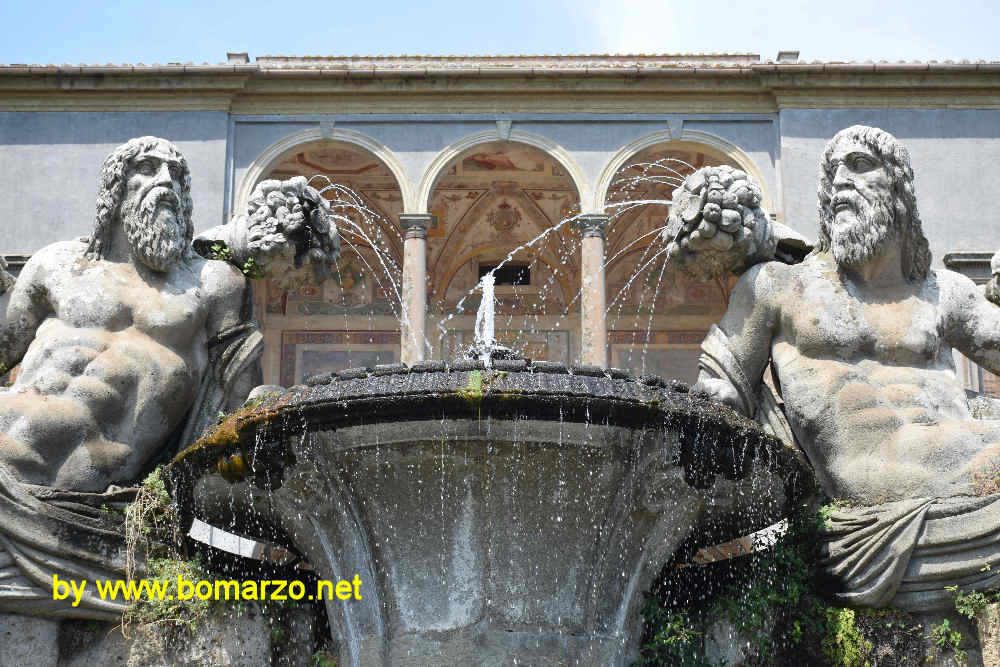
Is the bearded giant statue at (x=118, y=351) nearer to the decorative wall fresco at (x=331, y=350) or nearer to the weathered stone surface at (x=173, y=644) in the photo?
the weathered stone surface at (x=173, y=644)

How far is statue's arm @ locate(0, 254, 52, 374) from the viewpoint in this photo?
6184 millimetres

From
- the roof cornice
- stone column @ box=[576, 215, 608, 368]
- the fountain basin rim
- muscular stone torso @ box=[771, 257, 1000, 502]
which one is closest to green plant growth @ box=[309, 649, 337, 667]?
the fountain basin rim

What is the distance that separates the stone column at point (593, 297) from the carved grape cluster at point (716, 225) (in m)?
13.3

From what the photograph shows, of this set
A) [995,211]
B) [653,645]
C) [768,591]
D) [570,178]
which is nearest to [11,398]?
[653,645]

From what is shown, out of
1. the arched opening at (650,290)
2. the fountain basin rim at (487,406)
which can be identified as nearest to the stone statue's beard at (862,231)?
the fountain basin rim at (487,406)

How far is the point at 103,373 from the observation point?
5.73 m

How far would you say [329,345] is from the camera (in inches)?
920

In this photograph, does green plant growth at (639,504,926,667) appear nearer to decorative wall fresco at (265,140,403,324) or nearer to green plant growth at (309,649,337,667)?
green plant growth at (309,649,337,667)

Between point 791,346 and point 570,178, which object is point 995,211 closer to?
point 570,178

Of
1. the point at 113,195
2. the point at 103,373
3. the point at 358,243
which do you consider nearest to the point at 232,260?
the point at 113,195

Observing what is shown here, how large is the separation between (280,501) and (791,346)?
239 cm

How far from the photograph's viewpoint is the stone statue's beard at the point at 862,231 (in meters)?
5.91

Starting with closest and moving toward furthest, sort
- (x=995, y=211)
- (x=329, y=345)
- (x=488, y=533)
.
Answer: (x=488, y=533), (x=995, y=211), (x=329, y=345)

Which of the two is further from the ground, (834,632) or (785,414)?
(785,414)
